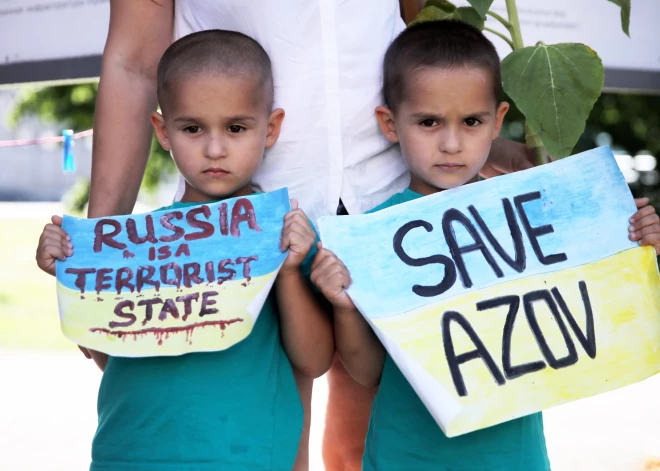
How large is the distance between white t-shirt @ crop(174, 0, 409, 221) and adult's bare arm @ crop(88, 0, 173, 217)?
0.42 feet

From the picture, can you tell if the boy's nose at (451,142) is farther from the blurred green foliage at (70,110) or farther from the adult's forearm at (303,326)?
the blurred green foliage at (70,110)

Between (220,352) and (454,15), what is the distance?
949mm

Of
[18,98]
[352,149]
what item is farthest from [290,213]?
[18,98]

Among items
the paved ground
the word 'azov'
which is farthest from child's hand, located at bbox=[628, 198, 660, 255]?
the paved ground

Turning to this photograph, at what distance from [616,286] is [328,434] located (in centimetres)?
78

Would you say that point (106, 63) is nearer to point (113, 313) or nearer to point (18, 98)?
point (113, 313)

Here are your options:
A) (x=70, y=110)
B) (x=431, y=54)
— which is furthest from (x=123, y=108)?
(x=70, y=110)

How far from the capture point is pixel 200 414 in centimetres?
154

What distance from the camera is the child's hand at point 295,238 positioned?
1543 mm

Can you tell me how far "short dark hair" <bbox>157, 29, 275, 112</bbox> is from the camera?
1.69 m

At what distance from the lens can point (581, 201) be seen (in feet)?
5.42

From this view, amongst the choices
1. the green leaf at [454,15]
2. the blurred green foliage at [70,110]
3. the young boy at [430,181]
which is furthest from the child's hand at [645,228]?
the blurred green foliage at [70,110]

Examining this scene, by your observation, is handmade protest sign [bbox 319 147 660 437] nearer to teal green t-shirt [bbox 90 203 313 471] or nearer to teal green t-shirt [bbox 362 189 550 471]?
teal green t-shirt [bbox 362 189 550 471]

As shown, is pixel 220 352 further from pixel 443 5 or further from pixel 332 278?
pixel 443 5
